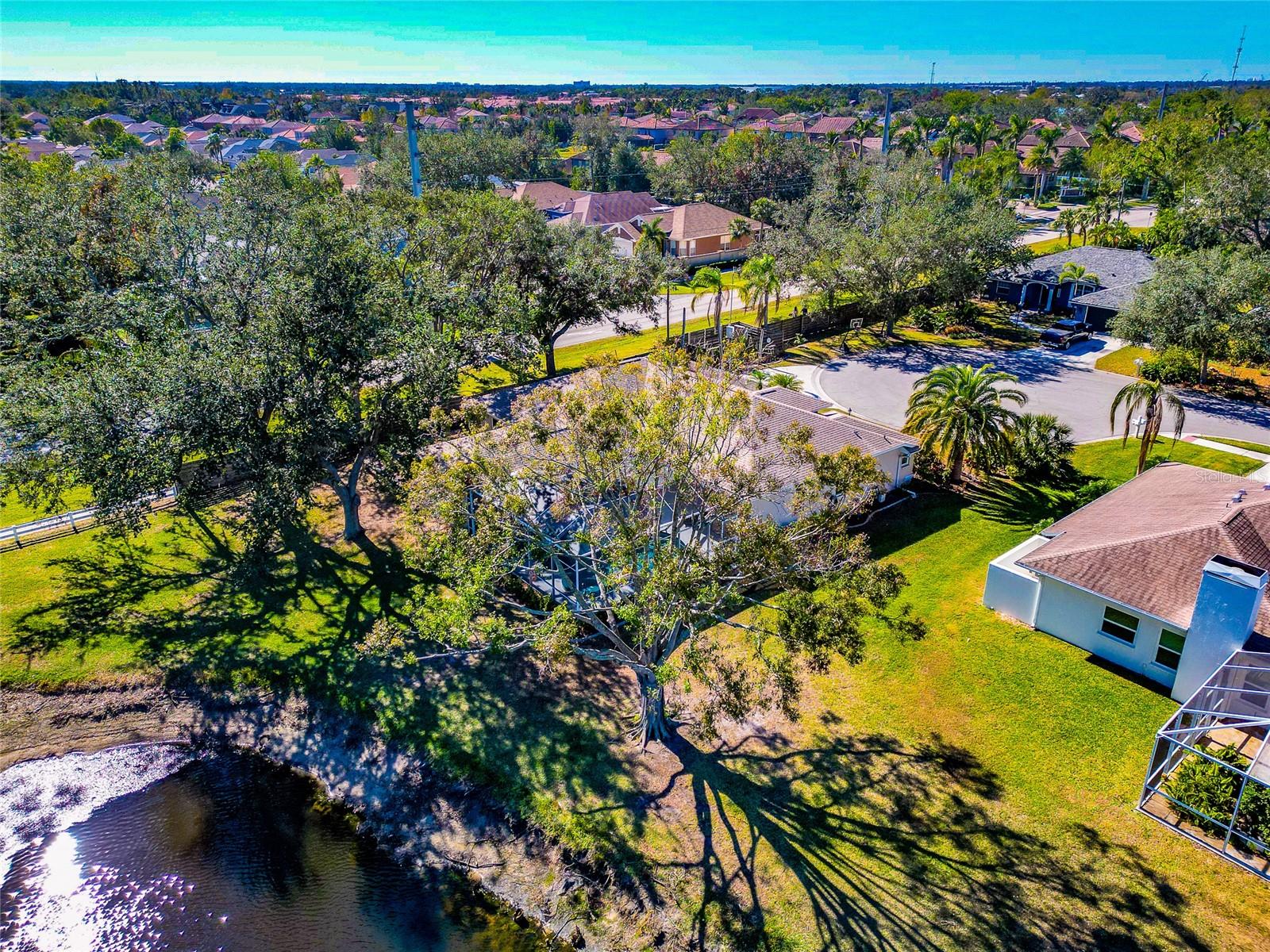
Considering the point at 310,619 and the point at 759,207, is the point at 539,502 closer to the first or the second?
the point at 310,619

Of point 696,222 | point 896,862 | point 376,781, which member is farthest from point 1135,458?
point 696,222

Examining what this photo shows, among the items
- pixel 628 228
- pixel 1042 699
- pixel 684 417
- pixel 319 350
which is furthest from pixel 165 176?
pixel 628 228

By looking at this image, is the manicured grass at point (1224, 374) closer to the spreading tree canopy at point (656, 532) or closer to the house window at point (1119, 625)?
the house window at point (1119, 625)

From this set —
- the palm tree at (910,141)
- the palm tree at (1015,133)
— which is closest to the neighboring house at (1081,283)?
the palm tree at (910,141)

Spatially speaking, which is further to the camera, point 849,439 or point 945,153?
point 945,153

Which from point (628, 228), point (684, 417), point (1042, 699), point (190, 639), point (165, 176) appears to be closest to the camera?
point (684, 417)

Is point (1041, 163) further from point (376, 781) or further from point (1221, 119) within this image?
point (376, 781)
